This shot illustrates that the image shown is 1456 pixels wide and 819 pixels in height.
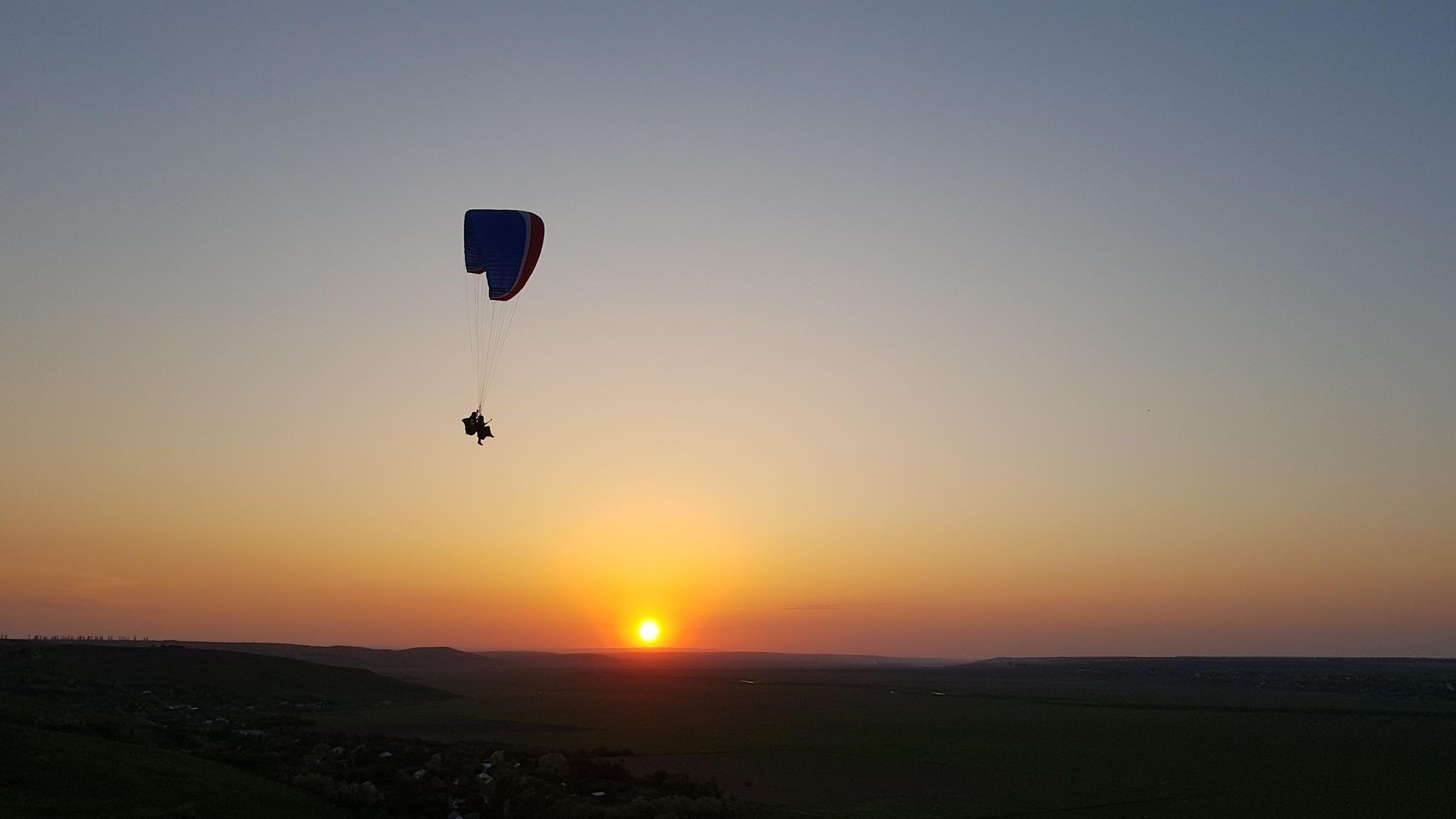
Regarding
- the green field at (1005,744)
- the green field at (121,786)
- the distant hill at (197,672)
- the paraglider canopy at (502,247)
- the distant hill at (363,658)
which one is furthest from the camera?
the distant hill at (363,658)

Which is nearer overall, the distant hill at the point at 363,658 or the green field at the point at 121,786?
the green field at the point at 121,786

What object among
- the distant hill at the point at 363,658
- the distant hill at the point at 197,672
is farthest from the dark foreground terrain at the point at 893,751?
the distant hill at the point at 363,658

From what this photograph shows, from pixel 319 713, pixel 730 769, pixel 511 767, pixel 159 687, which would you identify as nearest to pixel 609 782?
pixel 511 767

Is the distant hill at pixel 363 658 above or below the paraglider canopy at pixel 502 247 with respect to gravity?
below

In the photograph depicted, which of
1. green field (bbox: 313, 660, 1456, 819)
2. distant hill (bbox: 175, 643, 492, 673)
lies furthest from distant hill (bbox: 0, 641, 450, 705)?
distant hill (bbox: 175, 643, 492, 673)

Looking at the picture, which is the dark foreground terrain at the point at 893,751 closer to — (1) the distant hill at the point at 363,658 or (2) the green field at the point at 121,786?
(2) the green field at the point at 121,786

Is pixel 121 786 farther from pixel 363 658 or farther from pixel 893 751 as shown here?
pixel 363 658

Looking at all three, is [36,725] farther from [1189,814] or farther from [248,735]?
[1189,814]

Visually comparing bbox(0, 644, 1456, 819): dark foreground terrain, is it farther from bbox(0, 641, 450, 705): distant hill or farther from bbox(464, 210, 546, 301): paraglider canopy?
bbox(464, 210, 546, 301): paraglider canopy

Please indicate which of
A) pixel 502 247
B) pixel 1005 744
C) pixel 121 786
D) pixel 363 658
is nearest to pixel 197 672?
pixel 502 247
